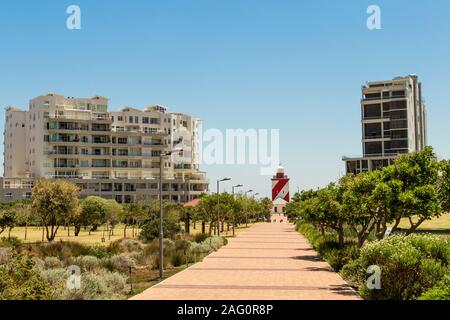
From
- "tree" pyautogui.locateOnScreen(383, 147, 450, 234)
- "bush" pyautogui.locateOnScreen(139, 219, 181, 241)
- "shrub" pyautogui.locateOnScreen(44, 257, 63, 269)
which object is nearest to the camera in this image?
"tree" pyautogui.locateOnScreen(383, 147, 450, 234)

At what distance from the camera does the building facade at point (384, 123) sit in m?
101

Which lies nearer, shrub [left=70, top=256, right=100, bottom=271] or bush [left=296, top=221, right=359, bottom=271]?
shrub [left=70, top=256, right=100, bottom=271]

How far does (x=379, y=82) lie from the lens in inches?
4129

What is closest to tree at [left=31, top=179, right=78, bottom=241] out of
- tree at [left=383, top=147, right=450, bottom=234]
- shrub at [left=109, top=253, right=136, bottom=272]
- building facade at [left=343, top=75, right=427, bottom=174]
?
shrub at [left=109, top=253, right=136, bottom=272]

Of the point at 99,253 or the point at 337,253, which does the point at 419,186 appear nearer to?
the point at 337,253

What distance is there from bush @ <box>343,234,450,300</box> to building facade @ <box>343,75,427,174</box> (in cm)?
8244

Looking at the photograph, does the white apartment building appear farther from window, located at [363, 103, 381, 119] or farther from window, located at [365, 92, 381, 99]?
window, located at [365, 92, 381, 99]

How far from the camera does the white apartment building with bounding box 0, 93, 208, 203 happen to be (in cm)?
10819

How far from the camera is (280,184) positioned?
159125 millimetres

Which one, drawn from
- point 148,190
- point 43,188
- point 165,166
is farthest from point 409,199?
point 165,166

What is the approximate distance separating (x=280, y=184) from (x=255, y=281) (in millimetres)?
136744

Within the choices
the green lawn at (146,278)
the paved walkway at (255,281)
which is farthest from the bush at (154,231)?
the green lawn at (146,278)

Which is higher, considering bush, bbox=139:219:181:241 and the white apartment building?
the white apartment building

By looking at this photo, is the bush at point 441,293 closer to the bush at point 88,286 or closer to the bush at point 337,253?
the bush at point 88,286
